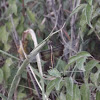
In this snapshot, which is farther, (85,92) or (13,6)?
(13,6)

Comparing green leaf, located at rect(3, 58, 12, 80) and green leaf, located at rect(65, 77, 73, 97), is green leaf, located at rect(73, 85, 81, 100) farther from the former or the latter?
green leaf, located at rect(3, 58, 12, 80)

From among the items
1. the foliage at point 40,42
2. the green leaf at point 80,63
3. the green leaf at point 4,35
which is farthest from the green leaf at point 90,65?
the green leaf at point 4,35

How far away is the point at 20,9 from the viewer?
4.16 ft

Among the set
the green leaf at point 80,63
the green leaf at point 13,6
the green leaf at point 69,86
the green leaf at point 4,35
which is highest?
the green leaf at point 13,6

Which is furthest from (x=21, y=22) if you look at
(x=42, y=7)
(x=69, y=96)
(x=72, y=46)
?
(x=69, y=96)

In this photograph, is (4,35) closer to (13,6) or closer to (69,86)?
(13,6)

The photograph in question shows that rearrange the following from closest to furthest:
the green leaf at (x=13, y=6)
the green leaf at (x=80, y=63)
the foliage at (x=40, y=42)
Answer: the green leaf at (x=80, y=63), the foliage at (x=40, y=42), the green leaf at (x=13, y=6)

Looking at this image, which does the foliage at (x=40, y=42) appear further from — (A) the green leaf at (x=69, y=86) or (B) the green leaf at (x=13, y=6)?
A: (A) the green leaf at (x=69, y=86)

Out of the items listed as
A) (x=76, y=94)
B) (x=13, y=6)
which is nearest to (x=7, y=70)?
(x=13, y=6)

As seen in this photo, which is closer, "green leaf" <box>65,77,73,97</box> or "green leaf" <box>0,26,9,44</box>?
"green leaf" <box>65,77,73,97</box>

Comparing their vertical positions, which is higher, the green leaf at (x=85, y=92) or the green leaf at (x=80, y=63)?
the green leaf at (x=80, y=63)

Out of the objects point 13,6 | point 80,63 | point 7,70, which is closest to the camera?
→ point 80,63

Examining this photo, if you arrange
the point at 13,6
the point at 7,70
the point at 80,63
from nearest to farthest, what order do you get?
the point at 80,63, the point at 7,70, the point at 13,6

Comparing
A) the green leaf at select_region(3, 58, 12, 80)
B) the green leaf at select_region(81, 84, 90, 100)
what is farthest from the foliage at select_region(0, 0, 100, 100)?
the green leaf at select_region(81, 84, 90, 100)
